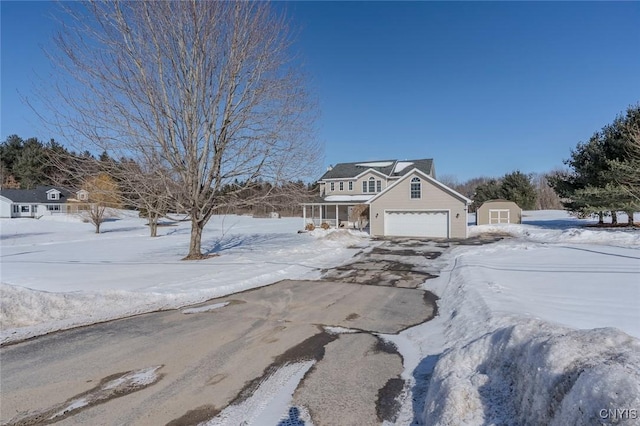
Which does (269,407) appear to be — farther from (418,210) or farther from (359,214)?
(359,214)

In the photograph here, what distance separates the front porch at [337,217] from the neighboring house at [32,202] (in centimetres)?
3550

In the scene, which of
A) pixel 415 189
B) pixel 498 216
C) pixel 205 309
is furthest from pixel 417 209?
pixel 205 309

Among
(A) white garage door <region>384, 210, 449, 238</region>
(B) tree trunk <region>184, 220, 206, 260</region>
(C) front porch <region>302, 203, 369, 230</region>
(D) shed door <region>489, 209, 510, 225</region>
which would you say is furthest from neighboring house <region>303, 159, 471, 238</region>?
(B) tree trunk <region>184, 220, 206, 260</region>

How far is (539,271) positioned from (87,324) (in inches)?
424

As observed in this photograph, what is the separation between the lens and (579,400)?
1.91 meters

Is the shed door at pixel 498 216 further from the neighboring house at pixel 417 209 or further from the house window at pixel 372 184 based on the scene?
the house window at pixel 372 184

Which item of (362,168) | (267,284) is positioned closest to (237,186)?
(267,284)

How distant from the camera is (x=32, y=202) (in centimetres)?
4784

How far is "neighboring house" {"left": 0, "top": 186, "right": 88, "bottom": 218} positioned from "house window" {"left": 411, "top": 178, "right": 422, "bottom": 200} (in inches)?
1785

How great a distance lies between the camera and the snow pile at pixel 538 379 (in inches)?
73.1

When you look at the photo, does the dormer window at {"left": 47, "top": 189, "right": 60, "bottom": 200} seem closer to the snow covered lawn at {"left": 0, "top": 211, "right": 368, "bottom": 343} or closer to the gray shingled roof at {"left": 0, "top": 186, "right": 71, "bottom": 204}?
the gray shingled roof at {"left": 0, "top": 186, "right": 71, "bottom": 204}

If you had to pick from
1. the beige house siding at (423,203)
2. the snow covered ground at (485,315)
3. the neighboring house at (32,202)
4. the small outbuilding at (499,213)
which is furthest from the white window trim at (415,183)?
the neighboring house at (32,202)

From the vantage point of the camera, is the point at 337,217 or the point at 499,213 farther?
the point at 499,213

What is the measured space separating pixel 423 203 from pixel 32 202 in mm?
55453
